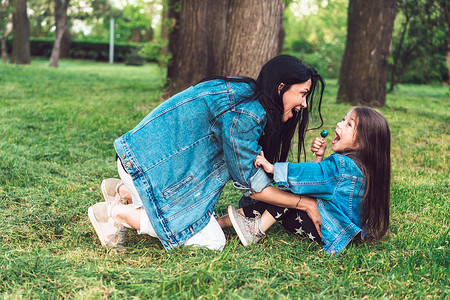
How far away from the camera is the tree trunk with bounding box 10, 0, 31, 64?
17.0 metres

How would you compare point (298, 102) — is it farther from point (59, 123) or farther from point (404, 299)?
point (59, 123)

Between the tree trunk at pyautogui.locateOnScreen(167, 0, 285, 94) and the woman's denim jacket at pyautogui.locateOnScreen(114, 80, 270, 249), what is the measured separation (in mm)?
2861

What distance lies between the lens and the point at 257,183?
2559 millimetres

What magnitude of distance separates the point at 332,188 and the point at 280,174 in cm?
32

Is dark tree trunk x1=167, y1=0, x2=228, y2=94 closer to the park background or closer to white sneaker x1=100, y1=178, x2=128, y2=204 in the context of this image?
the park background

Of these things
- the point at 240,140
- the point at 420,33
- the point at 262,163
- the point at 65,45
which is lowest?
the point at 65,45

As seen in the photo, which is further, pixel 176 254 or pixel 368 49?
pixel 368 49

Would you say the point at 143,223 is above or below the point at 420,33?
below

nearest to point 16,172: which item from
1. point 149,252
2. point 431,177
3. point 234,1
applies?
point 149,252

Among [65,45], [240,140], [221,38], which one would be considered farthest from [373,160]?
[65,45]

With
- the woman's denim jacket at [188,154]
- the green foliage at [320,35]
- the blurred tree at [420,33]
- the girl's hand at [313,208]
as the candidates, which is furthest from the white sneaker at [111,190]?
the blurred tree at [420,33]

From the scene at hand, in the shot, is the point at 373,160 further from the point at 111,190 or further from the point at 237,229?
the point at 111,190

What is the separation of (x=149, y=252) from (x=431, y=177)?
3.04 metres

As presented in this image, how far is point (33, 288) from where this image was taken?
2074 millimetres
